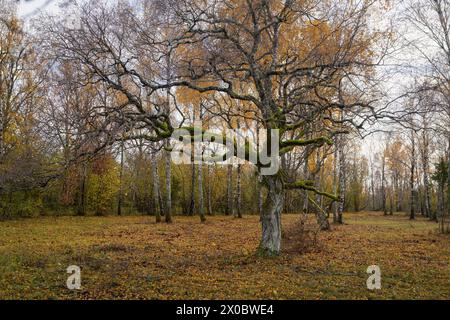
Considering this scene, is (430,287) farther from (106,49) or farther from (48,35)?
(48,35)

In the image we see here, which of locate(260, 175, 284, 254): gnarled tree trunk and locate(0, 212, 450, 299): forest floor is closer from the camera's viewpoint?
locate(0, 212, 450, 299): forest floor

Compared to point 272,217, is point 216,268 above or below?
below

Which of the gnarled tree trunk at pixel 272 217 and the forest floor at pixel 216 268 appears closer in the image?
the forest floor at pixel 216 268

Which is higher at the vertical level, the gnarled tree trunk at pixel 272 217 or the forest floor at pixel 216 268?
the gnarled tree trunk at pixel 272 217

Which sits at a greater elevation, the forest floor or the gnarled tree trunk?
the gnarled tree trunk

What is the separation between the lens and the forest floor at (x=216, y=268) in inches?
246

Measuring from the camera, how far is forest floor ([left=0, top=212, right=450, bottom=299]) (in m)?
6.25

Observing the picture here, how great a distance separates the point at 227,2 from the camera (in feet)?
30.1

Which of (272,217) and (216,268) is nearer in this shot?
(216,268)

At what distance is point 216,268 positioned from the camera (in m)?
8.27
